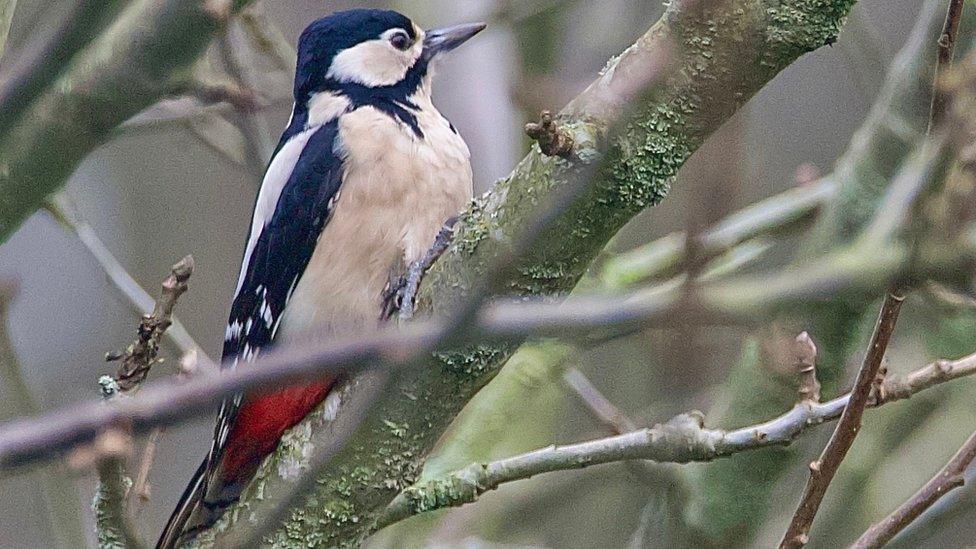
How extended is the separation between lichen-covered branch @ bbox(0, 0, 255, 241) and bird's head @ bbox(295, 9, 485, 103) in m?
1.19

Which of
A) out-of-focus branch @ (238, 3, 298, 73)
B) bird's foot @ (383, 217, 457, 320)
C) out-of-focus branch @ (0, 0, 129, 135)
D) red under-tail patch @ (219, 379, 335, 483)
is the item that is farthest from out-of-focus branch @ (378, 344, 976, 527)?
out-of-focus branch @ (238, 3, 298, 73)

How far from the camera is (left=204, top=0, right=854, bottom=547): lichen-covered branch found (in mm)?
1896

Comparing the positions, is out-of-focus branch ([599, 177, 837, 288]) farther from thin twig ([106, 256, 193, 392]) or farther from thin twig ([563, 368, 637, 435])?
thin twig ([106, 256, 193, 392])

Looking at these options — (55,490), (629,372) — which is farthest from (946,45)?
(629,372)

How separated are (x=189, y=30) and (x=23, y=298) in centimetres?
484

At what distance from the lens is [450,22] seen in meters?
4.30

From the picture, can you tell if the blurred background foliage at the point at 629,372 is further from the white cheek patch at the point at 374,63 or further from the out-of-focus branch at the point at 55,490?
the white cheek patch at the point at 374,63

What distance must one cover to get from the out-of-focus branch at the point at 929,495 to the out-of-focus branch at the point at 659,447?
0.43 feet

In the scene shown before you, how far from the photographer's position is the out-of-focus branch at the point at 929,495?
2.01m

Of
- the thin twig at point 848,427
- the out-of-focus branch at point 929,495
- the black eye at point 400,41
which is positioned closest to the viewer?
the thin twig at point 848,427

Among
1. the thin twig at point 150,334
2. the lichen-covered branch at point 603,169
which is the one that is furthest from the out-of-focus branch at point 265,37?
the thin twig at point 150,334

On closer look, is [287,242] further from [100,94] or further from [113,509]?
[113,509]

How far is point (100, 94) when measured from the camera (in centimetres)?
239

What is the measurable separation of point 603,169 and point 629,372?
277cm
